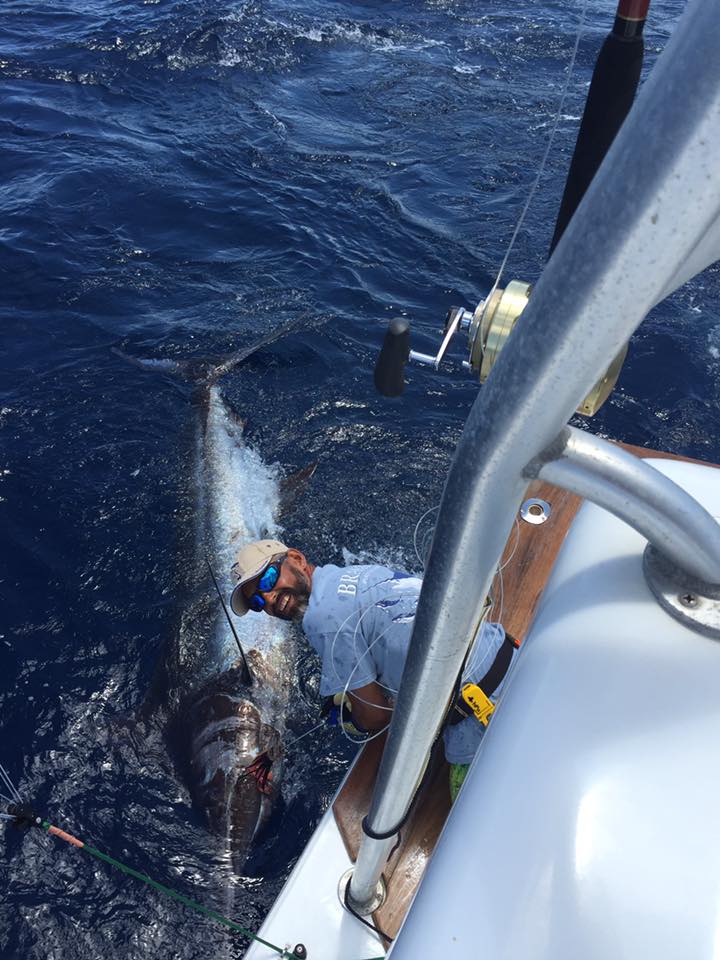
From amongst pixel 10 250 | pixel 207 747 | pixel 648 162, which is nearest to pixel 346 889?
pixel 207 747

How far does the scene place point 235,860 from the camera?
147 inches

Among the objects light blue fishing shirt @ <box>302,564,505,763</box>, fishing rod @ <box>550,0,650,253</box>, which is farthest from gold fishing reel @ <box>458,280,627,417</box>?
light blue fishing shirt @ <box>302,564,505,763</box>

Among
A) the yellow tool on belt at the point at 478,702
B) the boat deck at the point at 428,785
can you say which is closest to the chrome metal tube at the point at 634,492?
the boat deck at the point at 428,785

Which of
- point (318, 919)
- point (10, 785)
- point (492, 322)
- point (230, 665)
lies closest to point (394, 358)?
point (492, 322)

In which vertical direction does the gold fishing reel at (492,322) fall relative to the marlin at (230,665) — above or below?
above

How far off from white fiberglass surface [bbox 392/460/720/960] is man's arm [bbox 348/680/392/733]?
169 centimetres

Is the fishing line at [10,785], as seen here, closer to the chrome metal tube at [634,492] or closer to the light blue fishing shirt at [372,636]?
the light blue fishing shirt at [372,636]

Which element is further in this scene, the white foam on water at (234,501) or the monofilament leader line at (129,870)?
the white foam on water at (234,501)

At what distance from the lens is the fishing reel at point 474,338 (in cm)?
162

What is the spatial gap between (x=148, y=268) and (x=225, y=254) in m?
0.87

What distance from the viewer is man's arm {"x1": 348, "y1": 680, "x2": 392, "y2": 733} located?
2.98 m

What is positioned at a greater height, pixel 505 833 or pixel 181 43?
pixel 505 833

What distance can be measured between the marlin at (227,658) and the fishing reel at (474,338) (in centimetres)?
264

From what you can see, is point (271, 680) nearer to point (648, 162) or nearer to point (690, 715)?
point (690, 715)
